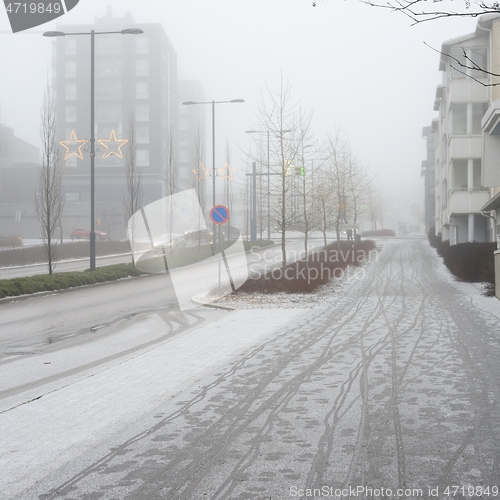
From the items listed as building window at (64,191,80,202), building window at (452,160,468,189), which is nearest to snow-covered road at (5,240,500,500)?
building window at (452,160,468,189)

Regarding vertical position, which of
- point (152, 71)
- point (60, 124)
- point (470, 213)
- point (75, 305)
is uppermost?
point (152, 71)

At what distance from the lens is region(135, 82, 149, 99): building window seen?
282 ft

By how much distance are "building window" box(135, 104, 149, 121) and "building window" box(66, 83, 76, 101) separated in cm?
790

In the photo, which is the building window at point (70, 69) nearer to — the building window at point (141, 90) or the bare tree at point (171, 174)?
the building window at point (141, 90)

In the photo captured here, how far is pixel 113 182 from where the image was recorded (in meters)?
82.4

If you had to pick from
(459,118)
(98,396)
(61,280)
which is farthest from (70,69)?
(98,396)

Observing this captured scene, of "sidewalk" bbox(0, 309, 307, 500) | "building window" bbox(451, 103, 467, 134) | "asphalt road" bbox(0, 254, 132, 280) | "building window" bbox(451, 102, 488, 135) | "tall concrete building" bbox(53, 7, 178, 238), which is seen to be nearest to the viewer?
"sidewalk" bbox(0, 309, 307, 500)

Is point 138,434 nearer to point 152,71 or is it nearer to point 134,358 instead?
point 134,358

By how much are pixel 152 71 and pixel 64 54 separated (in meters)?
11.0

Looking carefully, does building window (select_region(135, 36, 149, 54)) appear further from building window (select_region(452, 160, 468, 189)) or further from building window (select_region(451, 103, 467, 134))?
building window (select_region(452, 160, 468, 189))

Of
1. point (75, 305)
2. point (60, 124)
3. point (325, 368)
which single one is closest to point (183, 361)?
point (325, 368)

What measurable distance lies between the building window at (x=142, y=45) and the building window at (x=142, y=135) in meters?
9.62

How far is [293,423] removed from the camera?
6371 mm

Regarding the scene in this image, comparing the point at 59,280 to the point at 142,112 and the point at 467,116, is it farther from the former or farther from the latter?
the point at 142,112
